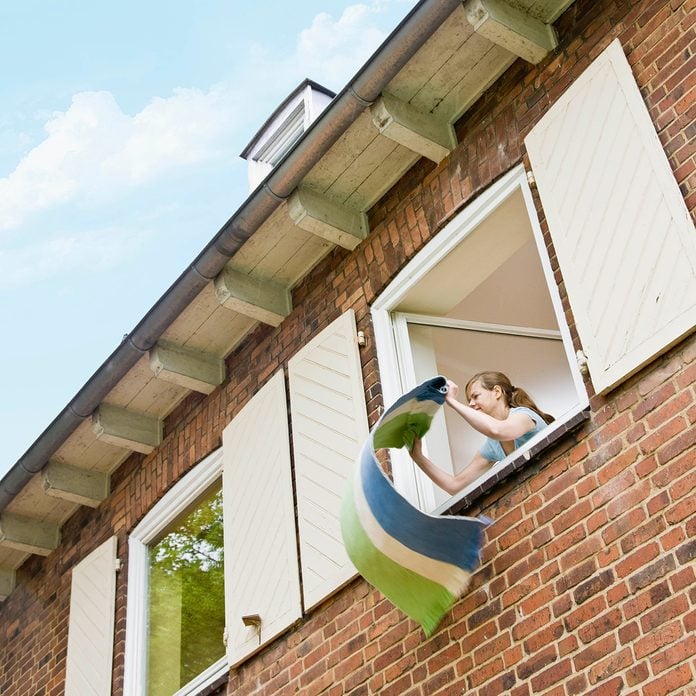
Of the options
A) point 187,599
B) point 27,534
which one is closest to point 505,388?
point 187,599

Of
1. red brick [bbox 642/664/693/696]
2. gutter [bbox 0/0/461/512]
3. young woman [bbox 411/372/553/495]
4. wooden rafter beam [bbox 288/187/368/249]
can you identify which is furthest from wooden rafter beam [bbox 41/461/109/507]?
red brick [bbox 642/664/693/696]

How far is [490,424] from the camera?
557 cm

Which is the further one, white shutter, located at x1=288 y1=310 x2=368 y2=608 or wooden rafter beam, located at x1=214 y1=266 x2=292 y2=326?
wooden rafter beam, located at x1=214 y1=266 x2=292 y2=326

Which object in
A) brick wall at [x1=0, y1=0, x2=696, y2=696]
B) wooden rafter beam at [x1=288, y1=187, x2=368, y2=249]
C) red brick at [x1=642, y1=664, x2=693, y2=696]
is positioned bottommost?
red brick at [x1=642, y1=664, x2=693, y2=696]

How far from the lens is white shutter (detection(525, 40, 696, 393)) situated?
4922 millimetres

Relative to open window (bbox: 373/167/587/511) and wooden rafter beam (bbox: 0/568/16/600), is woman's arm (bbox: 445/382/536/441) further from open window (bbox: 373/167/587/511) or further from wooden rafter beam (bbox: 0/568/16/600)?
wooden rafter beam (bbox: 0/568/16/600)

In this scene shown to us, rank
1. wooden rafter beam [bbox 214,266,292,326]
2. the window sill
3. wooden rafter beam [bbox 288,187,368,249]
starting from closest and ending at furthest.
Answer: the window sill < wooden rafter beam [bbox 288,187,368,249] < wooden rafter beam [bbox 214,266,292,326]

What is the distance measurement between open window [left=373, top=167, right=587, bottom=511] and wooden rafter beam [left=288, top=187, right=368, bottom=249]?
542 mm

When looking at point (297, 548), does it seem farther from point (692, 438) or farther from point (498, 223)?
point (692, 438)

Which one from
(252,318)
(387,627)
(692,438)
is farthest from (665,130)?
(252,318)

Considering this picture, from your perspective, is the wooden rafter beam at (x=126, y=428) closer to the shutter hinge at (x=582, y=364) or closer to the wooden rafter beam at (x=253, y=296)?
the wooden rafter beam at (x=253, y=296)

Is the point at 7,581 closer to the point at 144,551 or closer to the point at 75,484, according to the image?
the point at 75,484

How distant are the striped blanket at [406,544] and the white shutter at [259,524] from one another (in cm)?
110

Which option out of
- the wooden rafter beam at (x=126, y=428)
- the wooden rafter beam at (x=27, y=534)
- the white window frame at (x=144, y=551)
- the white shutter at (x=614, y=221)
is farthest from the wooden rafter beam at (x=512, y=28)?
the wooden rafter beam at (x=27, y=534)
